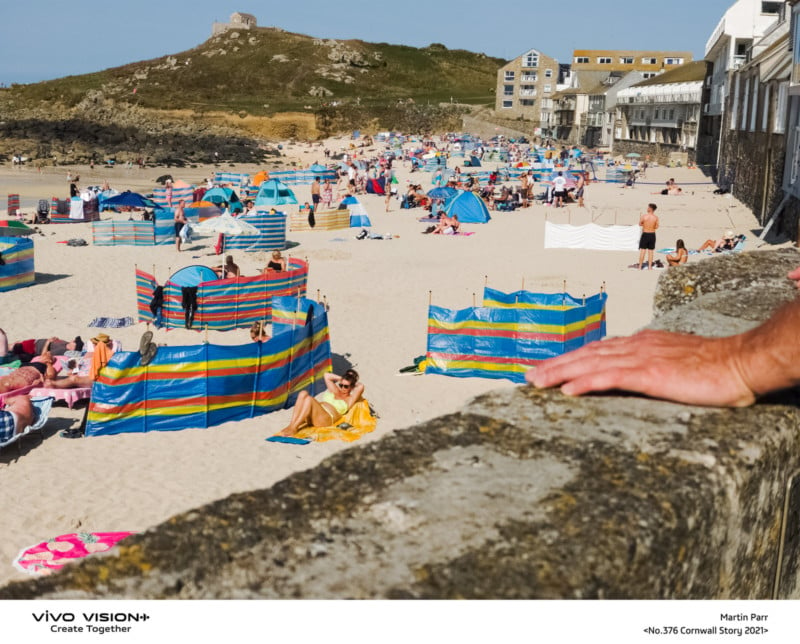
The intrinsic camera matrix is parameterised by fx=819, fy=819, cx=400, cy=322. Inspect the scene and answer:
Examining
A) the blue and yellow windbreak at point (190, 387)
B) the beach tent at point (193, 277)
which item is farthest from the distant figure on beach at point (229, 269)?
the blue and yellow windbreak at point (190, 387)

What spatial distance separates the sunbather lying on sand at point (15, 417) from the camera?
967cm

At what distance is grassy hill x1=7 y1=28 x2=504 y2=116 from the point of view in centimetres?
11650

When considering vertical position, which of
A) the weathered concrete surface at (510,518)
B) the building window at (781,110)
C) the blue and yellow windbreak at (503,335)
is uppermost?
the building window at (781,110)

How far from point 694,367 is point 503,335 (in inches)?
408

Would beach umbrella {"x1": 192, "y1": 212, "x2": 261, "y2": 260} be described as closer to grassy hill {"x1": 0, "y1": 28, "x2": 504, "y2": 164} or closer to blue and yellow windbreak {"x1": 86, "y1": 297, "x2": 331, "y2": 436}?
blue and yellow windbreak {"x1": 86, "y1": 297, "x2": 331, "y2": 436}

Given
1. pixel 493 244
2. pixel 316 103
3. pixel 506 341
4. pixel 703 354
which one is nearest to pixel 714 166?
pixel 493 244

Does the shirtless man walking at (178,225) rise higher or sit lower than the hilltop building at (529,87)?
lower

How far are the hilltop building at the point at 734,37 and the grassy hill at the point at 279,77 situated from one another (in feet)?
205

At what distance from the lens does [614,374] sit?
2297 mm

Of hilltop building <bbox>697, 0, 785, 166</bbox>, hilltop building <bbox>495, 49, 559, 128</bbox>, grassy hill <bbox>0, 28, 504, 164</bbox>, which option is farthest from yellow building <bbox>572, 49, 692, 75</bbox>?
hilltop building <bbox>697, 0, 785, 166</bbox>

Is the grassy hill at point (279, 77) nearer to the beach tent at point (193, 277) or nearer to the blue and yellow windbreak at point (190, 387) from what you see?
the beach tent at point (193, 277)

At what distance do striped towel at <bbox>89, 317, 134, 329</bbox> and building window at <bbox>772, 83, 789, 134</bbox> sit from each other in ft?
67.7

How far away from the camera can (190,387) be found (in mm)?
10602
